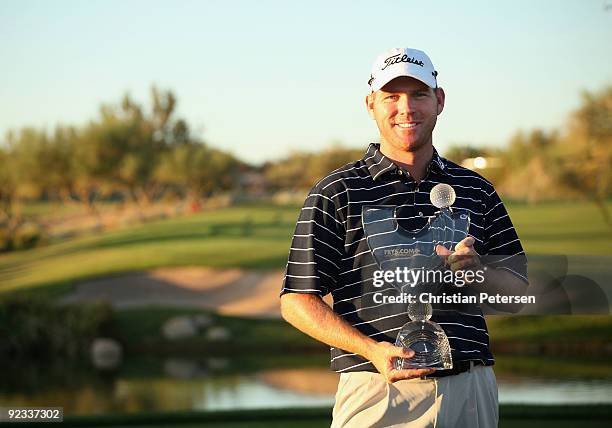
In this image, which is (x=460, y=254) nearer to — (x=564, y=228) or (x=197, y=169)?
(x=564, y=228)

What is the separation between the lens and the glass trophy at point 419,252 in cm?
195

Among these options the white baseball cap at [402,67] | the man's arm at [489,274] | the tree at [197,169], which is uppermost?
the tree at [197,169]

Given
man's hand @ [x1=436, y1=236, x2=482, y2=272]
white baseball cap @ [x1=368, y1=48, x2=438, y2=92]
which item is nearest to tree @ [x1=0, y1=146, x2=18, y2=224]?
white baseball cap @ [x1=368, y1=48, x2=438, y2=92]

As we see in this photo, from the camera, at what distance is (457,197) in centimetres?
209

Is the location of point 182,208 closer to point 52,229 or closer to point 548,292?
point 52,229

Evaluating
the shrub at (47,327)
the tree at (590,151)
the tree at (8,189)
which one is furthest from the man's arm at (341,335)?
the tree at (8,189)

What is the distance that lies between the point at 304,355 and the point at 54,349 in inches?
126

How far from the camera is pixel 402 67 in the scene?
6.61 feet

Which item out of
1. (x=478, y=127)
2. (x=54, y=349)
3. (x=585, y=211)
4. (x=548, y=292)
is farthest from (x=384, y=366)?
(x=585, y=211)

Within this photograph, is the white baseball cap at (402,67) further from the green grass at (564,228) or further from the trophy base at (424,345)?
the green grass at (564,228)

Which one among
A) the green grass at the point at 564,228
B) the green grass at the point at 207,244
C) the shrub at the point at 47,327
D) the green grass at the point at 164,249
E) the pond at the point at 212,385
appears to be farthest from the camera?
the green grass at the point at 164,249

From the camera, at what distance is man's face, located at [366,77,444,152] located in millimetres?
2053

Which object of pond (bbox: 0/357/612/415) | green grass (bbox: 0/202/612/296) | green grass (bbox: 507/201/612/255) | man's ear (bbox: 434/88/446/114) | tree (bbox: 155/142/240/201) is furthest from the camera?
tree (bbox: 155/142/240/201)

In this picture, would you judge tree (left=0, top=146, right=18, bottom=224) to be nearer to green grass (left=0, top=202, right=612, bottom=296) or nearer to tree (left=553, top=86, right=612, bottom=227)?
green grass (left=0, top=202, right=612, bottom=296)
